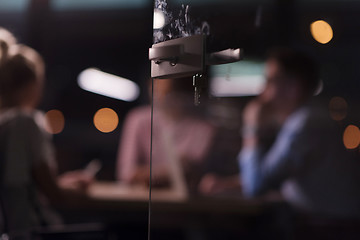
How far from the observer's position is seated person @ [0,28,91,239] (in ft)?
6.47

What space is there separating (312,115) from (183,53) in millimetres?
702

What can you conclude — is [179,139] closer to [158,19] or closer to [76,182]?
[76,182]

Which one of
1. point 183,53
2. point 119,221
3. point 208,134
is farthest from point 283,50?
point 119,221

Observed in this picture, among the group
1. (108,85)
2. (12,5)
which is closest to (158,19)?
(12,5)

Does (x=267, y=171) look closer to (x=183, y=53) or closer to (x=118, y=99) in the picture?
(x=183, y=53)

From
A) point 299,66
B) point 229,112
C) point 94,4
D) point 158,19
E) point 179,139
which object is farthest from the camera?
point 94,4

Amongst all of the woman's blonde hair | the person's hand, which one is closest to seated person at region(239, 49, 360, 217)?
the person's hand

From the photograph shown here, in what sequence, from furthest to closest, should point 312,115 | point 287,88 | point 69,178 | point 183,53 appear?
point 69,178 < point 287,88 < point 312,115 < point 183,53

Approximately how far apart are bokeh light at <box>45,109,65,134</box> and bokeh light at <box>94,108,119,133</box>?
316 mm

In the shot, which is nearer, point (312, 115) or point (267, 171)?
point (312, 115)

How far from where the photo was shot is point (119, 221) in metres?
2.98

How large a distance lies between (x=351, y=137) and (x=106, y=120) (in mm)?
3115

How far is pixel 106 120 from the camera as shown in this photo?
13.6 feet

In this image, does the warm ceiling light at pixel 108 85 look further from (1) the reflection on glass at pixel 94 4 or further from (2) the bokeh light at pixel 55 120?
(1) the reflection on glass at pixel 94 4
